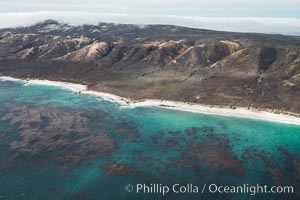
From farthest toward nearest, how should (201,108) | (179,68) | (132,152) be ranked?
1. (179,68)
2. (201,108)
3. (132,152)

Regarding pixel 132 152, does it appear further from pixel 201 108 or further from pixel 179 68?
pixel 179 68

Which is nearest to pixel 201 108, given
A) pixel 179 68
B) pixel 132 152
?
pixel 132 152

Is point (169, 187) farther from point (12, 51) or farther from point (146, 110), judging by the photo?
point (12, 51)

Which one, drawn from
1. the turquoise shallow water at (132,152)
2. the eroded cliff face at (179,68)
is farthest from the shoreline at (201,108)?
the eroded cliff face at (179,68)

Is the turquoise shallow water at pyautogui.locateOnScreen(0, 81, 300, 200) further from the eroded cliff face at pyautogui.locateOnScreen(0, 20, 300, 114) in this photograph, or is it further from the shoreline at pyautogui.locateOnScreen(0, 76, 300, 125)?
the eroded cliff face at pyautogui.locateOnScreen(0, 20, 300, 114)

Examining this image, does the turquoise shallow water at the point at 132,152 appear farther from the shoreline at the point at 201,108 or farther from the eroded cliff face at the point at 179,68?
the eroded cliff face at the point at 179,68

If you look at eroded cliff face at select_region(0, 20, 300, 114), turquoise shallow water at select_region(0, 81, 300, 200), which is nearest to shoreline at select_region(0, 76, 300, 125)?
turquoise shallow water at select_region(0, 81, 300, 200)

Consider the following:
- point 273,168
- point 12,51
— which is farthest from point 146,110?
point 12,51
